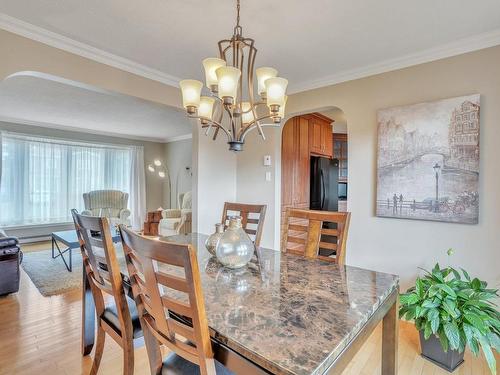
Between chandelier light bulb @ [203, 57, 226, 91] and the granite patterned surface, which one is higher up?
chandelier light bulb @ [203, 57, 226, 91]

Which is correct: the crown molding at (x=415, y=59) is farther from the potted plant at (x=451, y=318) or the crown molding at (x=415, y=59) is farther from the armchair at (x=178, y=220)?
the armchair at (x=178, y=220)

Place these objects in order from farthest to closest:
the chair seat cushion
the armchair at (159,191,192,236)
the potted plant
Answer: the armchair at (159,191,192,236) < the potted plant < the chair seat cushion

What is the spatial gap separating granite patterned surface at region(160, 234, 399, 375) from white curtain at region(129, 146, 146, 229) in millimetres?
5996

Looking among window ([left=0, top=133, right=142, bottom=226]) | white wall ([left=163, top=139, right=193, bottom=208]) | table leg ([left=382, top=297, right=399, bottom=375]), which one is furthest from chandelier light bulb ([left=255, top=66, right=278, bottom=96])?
window ([left=0, top=133, right=142, bottom=226])

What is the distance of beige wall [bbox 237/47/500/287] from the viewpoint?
208 centimetres

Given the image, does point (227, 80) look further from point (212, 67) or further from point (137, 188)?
point (137, 188)

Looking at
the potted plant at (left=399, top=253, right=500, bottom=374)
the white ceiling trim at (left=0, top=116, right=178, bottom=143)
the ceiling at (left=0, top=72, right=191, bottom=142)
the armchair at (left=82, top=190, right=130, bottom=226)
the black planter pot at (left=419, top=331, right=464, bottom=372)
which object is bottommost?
the black planter pot at (left=419, top=331, right=464, bottom=372)

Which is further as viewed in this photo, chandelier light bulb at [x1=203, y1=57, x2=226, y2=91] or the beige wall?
the beige wall

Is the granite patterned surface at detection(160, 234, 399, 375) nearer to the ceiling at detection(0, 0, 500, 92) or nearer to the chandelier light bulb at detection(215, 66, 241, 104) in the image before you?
the chandelier light bulb at detection(215, 66, 241, 104)

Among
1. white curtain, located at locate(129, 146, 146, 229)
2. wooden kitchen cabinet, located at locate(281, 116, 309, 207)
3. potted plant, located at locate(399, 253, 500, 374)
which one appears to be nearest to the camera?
potted plant, located at locate(399, 253, 500, 374)

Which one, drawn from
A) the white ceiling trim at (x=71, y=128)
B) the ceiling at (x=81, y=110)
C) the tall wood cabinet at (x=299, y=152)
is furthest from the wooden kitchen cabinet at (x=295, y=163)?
the white ceiling trim at (x=71, y=128)

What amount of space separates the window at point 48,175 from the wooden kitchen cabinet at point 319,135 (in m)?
4.78

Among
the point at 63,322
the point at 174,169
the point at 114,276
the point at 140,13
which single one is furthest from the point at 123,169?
the point at 114,276

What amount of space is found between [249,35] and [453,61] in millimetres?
1706
